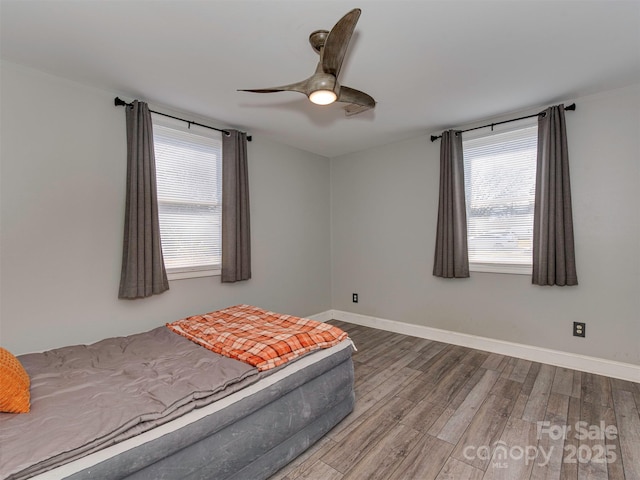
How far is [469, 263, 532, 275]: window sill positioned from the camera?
9.87ft

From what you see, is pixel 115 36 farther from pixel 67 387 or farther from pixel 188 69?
pixel 67 387

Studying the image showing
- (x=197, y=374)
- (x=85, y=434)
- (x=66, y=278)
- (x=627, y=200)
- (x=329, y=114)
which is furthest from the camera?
(x=329, y=114)

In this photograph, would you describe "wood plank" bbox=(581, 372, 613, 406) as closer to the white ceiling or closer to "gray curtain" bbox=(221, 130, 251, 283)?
the white ceiling

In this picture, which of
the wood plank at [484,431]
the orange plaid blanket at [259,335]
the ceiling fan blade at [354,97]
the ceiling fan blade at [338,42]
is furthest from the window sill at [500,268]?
the ceiling fan blade at [338,42]

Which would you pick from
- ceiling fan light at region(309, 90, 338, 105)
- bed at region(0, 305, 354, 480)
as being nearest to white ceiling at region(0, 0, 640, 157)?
ceiling fan light at region(309, 90, 338, 105)

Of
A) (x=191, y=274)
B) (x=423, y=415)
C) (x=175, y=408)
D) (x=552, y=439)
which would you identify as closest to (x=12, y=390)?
(x=175, y=408)

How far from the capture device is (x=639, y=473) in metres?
1.59

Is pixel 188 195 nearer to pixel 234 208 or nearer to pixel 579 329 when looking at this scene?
pixel 234 208

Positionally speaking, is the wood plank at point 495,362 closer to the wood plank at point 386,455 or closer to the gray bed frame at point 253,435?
the wood plank at point 386,455

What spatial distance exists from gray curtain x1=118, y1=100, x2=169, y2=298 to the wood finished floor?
6.04ft

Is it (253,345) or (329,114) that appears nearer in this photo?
(253,345)

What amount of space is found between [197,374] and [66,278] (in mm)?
1467

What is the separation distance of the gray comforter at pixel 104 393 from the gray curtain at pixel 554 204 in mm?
2776

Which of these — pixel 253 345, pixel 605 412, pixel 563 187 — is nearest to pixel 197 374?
pixel 253 345
